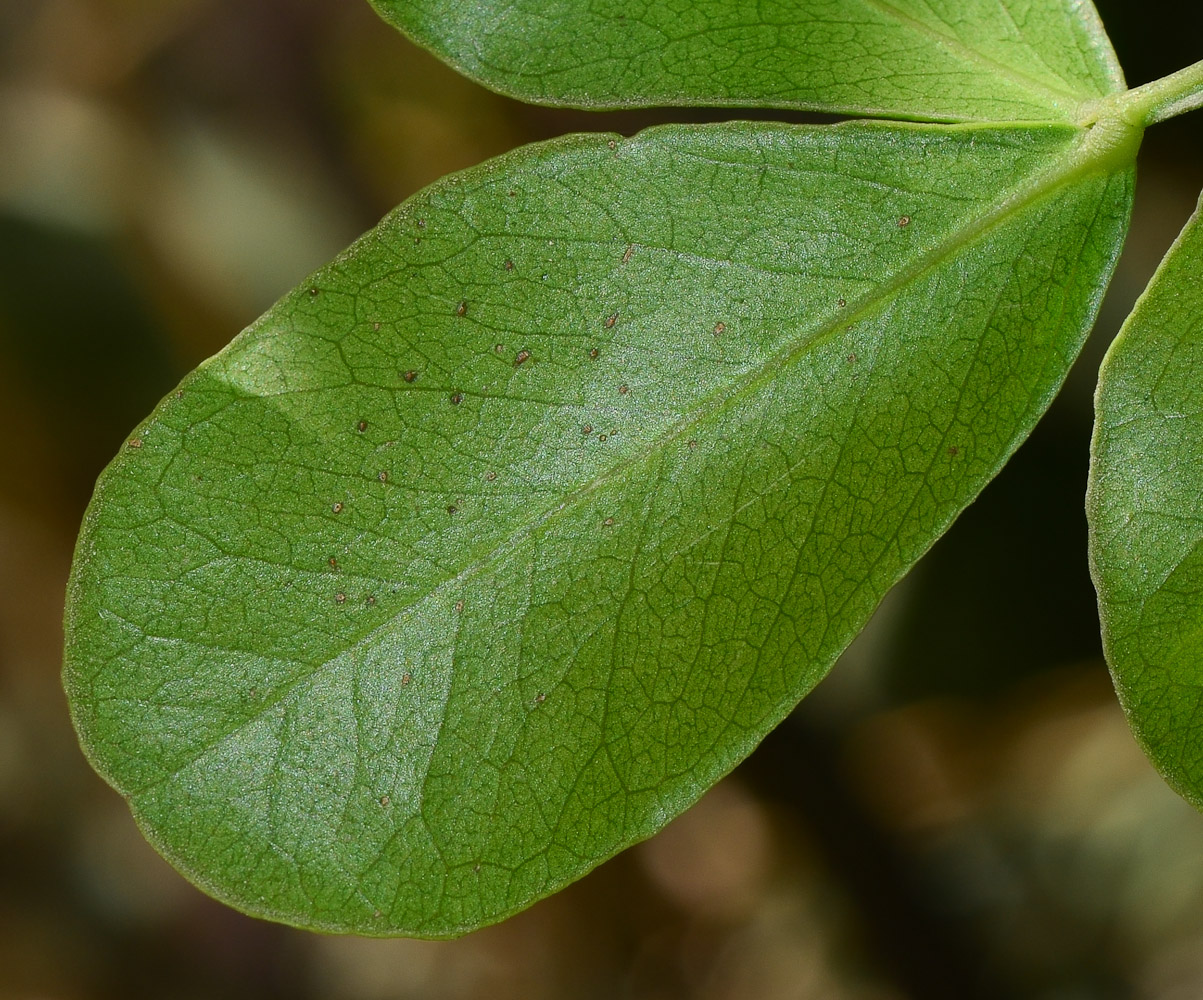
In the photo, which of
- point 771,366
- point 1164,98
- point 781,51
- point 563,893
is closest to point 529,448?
point 771,366

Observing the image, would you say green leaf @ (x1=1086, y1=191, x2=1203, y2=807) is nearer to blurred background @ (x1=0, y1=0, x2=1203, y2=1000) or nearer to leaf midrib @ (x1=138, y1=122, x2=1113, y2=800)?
leaf midrib @ (x1=138, y1=122, x2=1113, y2=800)

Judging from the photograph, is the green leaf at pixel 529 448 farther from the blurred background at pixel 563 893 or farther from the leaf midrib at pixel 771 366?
the blurred background at pixel 563 893

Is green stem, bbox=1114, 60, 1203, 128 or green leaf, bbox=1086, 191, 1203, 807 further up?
green stem, bbox=1114, 60, 1203, 128

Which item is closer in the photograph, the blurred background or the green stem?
the green stem

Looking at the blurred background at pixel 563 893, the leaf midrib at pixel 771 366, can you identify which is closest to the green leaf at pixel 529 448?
the leaf midrib at pixel 771 366

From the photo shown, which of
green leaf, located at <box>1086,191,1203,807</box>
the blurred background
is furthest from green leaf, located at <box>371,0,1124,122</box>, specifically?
the blurred background

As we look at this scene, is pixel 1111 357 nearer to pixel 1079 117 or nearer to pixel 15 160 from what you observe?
pixel 1079 117
